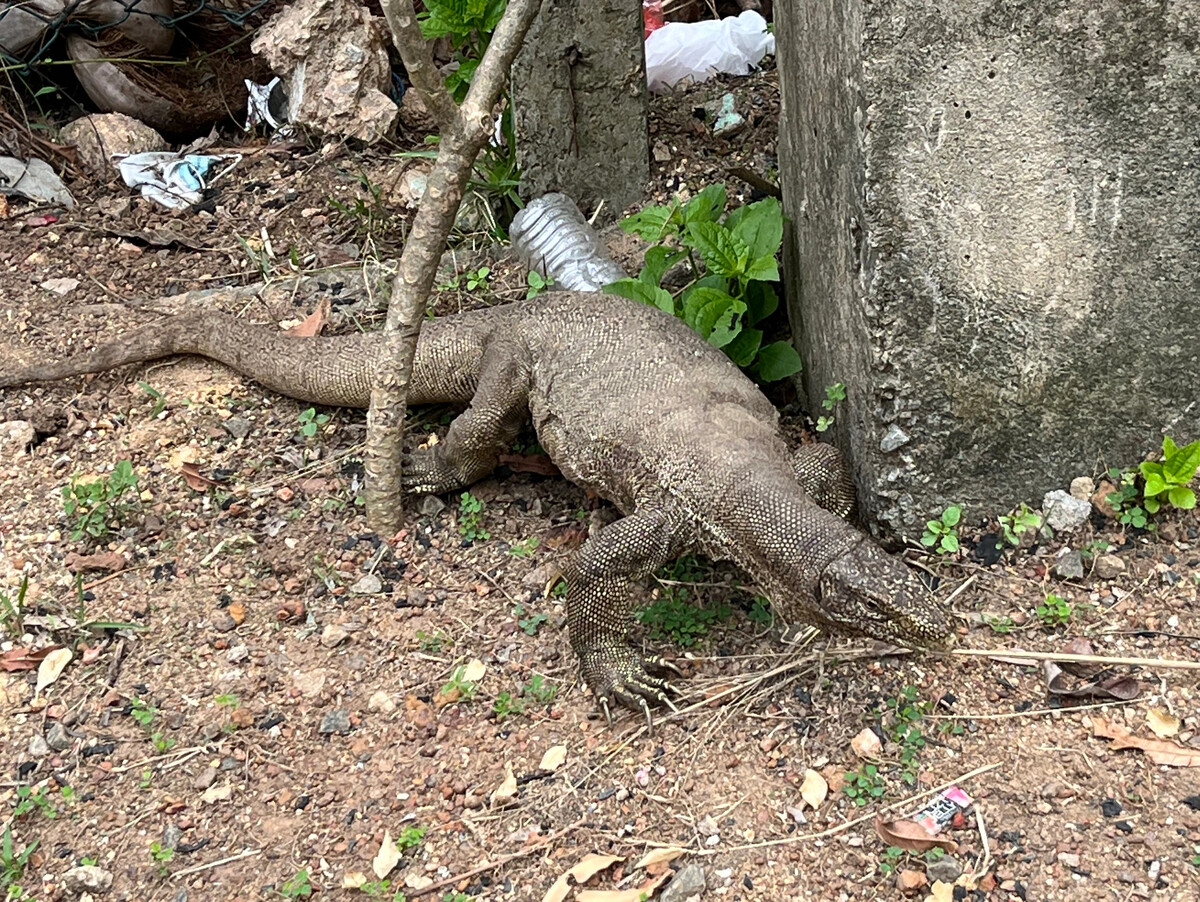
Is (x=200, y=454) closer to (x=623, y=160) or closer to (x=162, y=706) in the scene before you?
(x=162, y=706)

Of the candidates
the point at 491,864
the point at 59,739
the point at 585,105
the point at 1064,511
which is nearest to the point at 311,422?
the point at 59,739

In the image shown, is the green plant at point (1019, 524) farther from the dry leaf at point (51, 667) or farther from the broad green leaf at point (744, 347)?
the dry leaf at point (51, 667)

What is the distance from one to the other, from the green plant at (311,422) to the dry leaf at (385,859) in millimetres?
2182

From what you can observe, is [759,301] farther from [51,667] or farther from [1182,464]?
[51,667]

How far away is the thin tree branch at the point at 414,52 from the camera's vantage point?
3.96 meters

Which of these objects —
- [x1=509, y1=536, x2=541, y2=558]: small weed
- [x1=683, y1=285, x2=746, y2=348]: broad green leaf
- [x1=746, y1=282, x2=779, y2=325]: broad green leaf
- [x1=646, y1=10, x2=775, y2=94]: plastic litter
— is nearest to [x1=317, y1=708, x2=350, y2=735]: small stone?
[x1=509, y1=536, x2=541, y2=558]: small weed

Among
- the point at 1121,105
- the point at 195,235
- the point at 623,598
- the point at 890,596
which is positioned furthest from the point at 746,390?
the point at 195,235

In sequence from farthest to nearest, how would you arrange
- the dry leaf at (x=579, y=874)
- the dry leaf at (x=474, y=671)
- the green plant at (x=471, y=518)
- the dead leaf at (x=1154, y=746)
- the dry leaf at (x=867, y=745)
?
1. the green plant at (x=471, y=518)
2. the dry leaf at (x=474, y=671)
3. the dry leaf at (x=867, y=745)
4. the dead leaf at (x=1154, y=746)
5. the dry leaf at (x=579, y=874)

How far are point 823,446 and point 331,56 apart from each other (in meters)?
4.11

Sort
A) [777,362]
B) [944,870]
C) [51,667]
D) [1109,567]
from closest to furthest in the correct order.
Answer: [944,870] → [1109,567] → [51,667] → [777,362]

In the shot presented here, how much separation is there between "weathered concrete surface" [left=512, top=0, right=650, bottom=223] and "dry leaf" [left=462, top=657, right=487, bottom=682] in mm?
2660

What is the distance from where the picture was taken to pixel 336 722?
4059 mm

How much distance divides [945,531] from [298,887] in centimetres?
232

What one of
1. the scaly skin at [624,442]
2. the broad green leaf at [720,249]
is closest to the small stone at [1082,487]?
the scaly skin at [624,442]
